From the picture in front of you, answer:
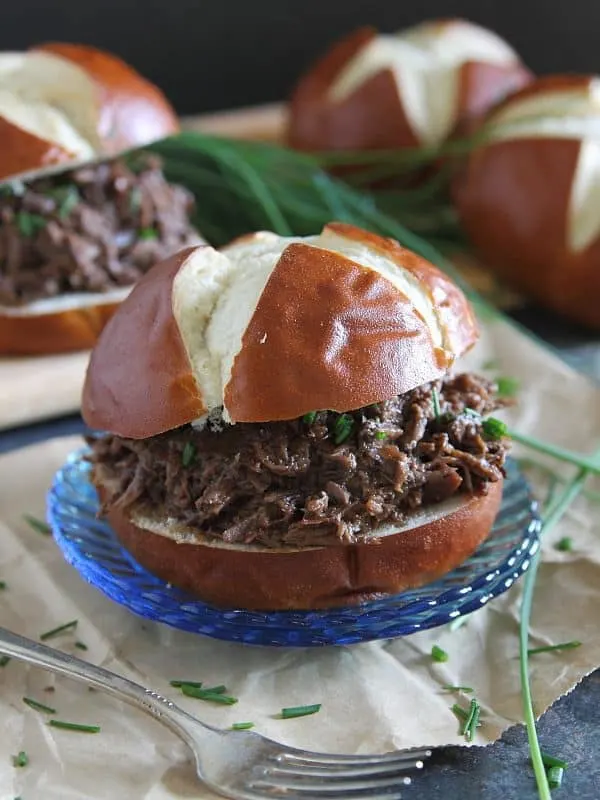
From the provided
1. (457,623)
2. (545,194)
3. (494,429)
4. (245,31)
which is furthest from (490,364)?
(245,31)

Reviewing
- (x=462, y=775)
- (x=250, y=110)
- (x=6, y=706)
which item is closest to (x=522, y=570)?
(x=462, y=775)

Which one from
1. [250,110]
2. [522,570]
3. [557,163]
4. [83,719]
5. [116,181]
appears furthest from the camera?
[250,110]

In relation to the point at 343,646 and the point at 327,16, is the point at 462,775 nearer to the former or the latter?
the point at 343,646

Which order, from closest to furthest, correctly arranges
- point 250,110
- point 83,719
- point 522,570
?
point 83,719, point 522,570, point 250,110

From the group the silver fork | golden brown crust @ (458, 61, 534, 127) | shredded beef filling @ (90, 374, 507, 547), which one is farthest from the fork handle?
golden brown crust @ (458, 61, 534, 127)

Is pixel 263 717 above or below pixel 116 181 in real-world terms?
below

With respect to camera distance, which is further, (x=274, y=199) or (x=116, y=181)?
(x=274, y=199)

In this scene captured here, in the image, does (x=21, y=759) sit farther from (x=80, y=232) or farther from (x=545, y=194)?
(x=545, y=194)
